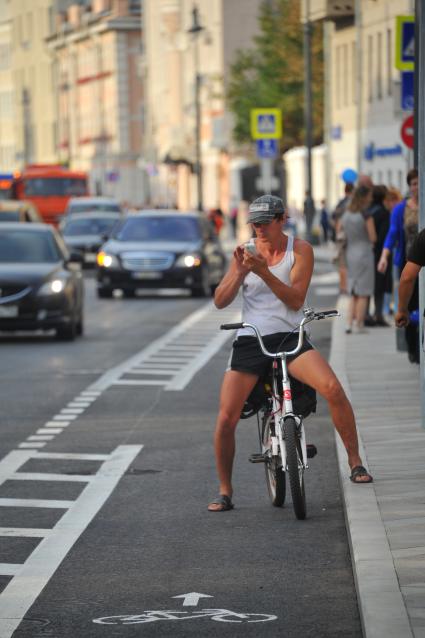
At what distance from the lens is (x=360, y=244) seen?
24.8 m

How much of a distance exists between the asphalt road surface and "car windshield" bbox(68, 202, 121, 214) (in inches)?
1714

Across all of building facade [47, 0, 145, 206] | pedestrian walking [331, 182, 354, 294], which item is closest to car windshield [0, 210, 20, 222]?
pedestrian walking [331, 182, 354, 294]

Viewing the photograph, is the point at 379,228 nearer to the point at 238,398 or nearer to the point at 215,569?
the point at 238,398

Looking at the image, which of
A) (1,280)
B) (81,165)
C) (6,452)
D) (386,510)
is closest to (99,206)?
(1,280)

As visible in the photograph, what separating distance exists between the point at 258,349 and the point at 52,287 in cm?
1522

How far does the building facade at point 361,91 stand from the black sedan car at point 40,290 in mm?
29744

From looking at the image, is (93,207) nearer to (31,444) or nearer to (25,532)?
(31,444)

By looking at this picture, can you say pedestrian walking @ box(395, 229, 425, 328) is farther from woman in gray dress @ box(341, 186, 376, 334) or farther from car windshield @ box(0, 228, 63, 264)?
car windshield @ box(0, 228, 63, 264)

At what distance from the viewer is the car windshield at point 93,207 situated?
63.4 m

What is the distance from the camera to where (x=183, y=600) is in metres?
8.55

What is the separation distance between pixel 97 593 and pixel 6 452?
17.5 feet

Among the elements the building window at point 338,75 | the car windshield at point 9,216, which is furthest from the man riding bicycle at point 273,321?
the building window at point 338,75

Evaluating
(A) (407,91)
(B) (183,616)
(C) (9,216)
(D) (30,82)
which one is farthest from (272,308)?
(D) (30,82)

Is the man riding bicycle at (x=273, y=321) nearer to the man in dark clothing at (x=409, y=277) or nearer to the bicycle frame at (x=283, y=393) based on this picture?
the bicycle frame at (x=283, y=393)
